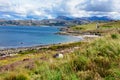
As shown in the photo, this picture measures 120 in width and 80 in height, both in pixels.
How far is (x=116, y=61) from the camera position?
29.0 feet

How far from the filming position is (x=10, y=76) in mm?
9031

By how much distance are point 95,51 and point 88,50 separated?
10.0 inches

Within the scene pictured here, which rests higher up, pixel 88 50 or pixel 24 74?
pixel 88 50

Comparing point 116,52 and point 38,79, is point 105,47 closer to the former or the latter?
point 116,52

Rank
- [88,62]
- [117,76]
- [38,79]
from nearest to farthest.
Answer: [117,76] < [38,79] < [88,62]

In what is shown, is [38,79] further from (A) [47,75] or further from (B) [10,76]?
(B) [10,76]

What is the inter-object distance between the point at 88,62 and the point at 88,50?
0.82 m

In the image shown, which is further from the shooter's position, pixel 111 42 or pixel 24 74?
pixel 111 42

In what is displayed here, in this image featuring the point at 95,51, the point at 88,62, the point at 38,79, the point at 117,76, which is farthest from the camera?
the point at 95,51

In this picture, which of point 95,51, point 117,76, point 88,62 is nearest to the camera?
point 117,76

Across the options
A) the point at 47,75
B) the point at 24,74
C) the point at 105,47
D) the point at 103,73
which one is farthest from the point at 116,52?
the point at 24,74

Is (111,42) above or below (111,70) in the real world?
above

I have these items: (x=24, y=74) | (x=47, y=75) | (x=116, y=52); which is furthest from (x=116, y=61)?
(x=24, y=74)

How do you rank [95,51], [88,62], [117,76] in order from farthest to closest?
1. [95,51]
2. [88,62]
3. [117,76]
